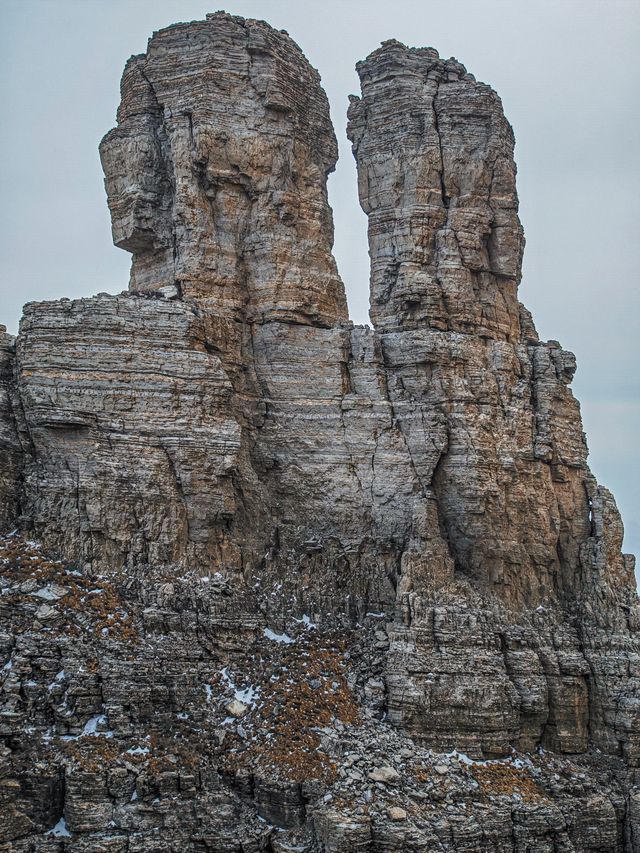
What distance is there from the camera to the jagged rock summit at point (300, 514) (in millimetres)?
37594

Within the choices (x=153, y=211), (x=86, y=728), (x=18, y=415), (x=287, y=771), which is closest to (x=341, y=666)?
(x=287, y=771)

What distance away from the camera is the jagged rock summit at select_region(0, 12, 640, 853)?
37594 millimetres

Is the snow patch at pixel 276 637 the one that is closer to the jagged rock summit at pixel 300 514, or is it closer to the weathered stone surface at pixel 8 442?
the jagged rock summit at pixel 300 514

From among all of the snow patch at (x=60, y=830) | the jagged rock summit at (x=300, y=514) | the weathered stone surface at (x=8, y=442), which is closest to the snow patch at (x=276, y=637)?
the jagged rock summit at (x=300, y=514)

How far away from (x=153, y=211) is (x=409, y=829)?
20.9 meters

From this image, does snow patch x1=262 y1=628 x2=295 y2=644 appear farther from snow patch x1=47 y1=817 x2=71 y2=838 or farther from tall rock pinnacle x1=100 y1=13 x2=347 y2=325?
tall rock pinnacle x1=100 y1=13 x2=347 y2=325

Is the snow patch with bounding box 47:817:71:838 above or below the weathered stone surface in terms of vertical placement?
below

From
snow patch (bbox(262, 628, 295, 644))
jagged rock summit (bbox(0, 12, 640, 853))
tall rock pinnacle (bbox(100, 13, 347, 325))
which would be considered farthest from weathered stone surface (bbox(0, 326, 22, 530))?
snow patch (bbox(262, 628, 295, 644))

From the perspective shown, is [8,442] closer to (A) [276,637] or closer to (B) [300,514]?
(B) [300,514]

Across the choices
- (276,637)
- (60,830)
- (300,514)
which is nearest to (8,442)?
(300,514)

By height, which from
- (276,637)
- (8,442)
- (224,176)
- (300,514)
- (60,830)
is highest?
(224,176)

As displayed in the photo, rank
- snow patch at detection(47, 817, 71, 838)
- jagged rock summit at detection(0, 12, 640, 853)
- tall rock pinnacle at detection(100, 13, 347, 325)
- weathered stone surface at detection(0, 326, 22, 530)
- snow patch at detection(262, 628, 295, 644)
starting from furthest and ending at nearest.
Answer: tall rock pinnacle at detection(100, 13, 347, 325) < weathered stone surface at detection(0, 326, 22, 530) < snow patch at detection(262, 628, 295, 644) < jagged rock summit at detection(0, 12, 640, 853) < snow patch at detection(47, 817, 71, 838)

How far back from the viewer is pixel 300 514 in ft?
148

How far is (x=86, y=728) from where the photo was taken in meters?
37.3
